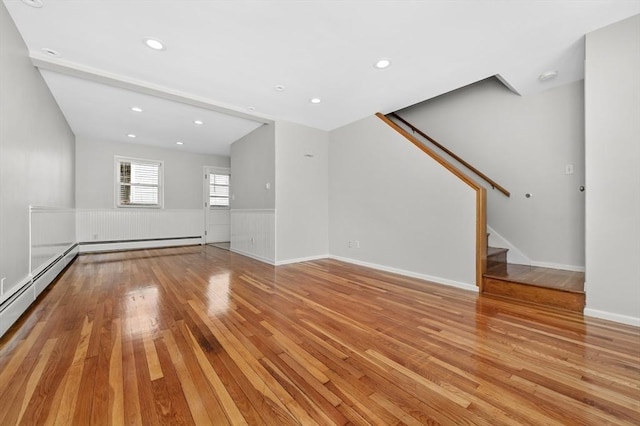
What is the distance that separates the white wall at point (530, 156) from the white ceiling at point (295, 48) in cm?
33

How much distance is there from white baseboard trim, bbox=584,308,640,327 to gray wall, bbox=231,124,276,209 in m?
4.02

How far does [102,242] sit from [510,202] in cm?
818

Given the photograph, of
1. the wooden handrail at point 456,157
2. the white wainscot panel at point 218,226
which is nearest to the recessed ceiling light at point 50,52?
the wooden handrail at point 456,157

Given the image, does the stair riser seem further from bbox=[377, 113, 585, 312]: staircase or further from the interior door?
the interior door

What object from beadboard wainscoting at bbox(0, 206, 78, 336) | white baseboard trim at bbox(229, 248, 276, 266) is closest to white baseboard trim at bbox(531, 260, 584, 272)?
white baseboard trim at bbox(229, 248, 276, 266)

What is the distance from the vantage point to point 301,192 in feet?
15.8

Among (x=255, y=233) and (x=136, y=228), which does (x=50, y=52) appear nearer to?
(x=255, y=233)

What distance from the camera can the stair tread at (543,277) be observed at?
2.59 meters

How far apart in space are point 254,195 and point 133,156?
367 centimetres

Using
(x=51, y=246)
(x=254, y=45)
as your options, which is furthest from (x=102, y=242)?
(x=254, y=45)

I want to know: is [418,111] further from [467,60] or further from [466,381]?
[466,381]

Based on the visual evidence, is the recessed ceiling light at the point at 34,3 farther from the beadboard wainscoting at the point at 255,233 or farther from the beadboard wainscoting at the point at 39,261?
the beadboard wainscoting at the point at 255,233

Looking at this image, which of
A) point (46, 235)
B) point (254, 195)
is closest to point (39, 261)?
point (46, 235)

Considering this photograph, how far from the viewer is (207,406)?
1.23m
